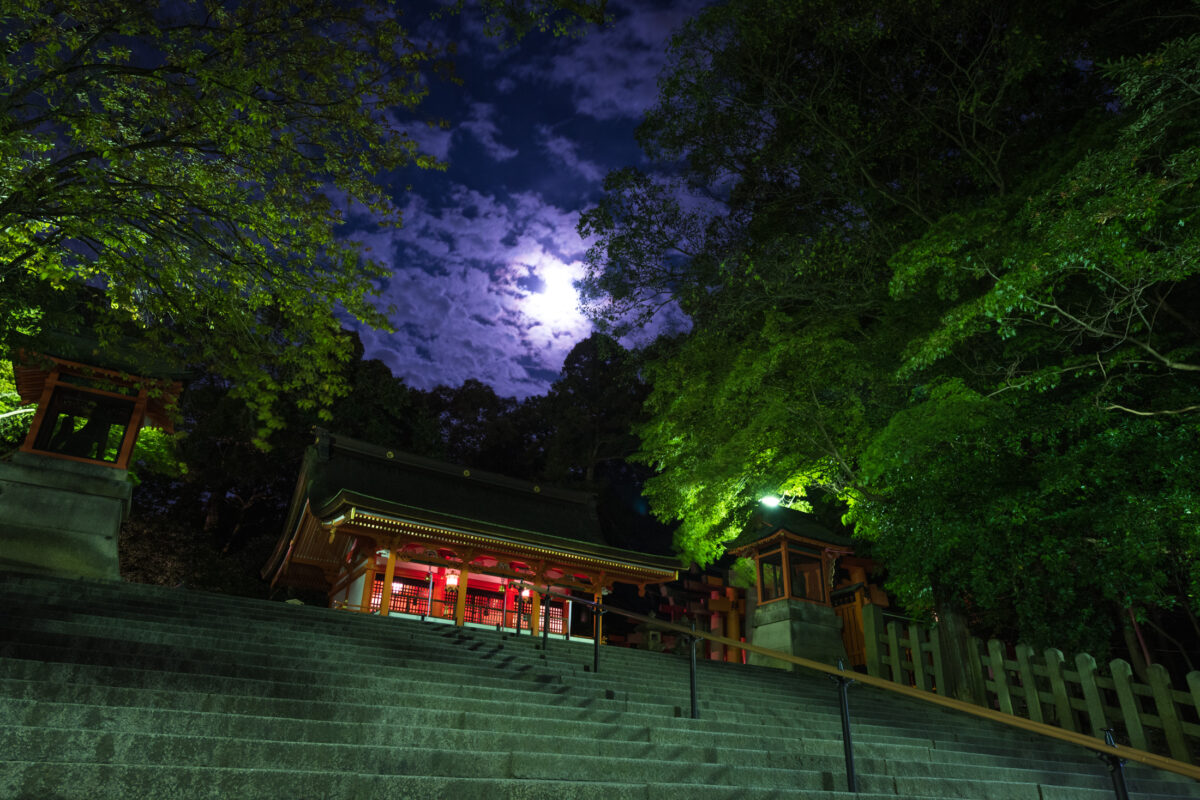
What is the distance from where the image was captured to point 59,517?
35.3 feet

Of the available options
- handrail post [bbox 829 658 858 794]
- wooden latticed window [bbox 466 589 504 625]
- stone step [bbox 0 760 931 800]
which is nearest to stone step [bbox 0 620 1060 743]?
handrail post [bbox 829 658 858 794]

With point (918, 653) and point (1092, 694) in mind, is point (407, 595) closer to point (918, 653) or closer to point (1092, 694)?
point (918, 653)

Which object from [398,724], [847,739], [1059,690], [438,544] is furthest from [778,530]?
[398,724]

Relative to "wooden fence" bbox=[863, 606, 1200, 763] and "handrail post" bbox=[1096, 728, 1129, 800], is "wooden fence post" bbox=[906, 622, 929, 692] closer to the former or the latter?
"wooden fence" bbox=[863, 606, 1200, 763]

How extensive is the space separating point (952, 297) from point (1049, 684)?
5277 millimetres

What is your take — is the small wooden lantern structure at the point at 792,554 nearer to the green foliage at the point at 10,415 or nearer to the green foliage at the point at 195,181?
the green foliage at the point at 195,181

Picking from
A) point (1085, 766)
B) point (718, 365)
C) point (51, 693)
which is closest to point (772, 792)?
point (51, 693)

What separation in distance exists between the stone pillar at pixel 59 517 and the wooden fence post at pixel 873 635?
12977 millimetres

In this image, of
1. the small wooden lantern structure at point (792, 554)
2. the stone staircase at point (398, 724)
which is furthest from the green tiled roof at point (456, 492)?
the stone staircase at point (398, 724)

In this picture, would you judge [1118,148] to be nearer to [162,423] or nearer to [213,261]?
[213,261]

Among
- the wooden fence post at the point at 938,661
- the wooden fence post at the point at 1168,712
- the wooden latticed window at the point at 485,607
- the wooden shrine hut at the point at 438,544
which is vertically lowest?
the wooden fence post at the point at 1168,712

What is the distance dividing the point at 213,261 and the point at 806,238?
30.5 feet

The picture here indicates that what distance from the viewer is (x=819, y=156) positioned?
11656 millimetres

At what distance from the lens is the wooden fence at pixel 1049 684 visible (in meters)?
7.21
